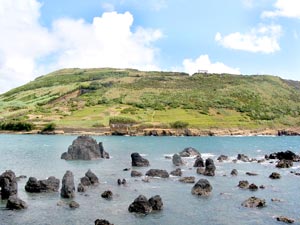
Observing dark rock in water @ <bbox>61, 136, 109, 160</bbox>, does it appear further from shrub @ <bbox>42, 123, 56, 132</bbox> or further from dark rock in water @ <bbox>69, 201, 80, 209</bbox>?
shrub @ <bbox>42, 123, 56, 132</bbox>

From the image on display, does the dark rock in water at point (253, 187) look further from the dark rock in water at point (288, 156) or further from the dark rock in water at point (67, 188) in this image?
the dark rock in water at point (288, 156)

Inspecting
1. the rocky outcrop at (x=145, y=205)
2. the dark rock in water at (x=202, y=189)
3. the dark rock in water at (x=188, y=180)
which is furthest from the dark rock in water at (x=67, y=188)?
the dark rock in water at (x=188, y=180)

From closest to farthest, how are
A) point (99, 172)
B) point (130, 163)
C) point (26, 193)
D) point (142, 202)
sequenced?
point (142, 202) → point (26, 193) → point (99, 172) → point (130, 163)

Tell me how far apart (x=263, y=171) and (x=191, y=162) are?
17929 millimetres

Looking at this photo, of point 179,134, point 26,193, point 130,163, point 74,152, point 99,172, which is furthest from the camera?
point 179,134

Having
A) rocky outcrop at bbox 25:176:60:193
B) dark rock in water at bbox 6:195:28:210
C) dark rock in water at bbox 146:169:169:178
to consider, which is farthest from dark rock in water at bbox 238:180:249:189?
dark rock in water at bbox 6:195:28:210

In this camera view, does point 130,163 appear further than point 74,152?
No

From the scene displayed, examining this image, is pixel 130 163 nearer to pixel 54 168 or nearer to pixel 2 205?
pixel 54 168

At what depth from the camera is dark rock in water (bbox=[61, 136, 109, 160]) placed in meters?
99.4

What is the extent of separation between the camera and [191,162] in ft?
311

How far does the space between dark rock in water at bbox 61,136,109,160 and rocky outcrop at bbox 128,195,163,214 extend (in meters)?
52.2

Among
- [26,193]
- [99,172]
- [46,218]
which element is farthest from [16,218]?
[99,172]

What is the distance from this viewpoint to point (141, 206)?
4769 cm

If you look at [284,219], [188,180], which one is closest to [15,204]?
[188,180]
